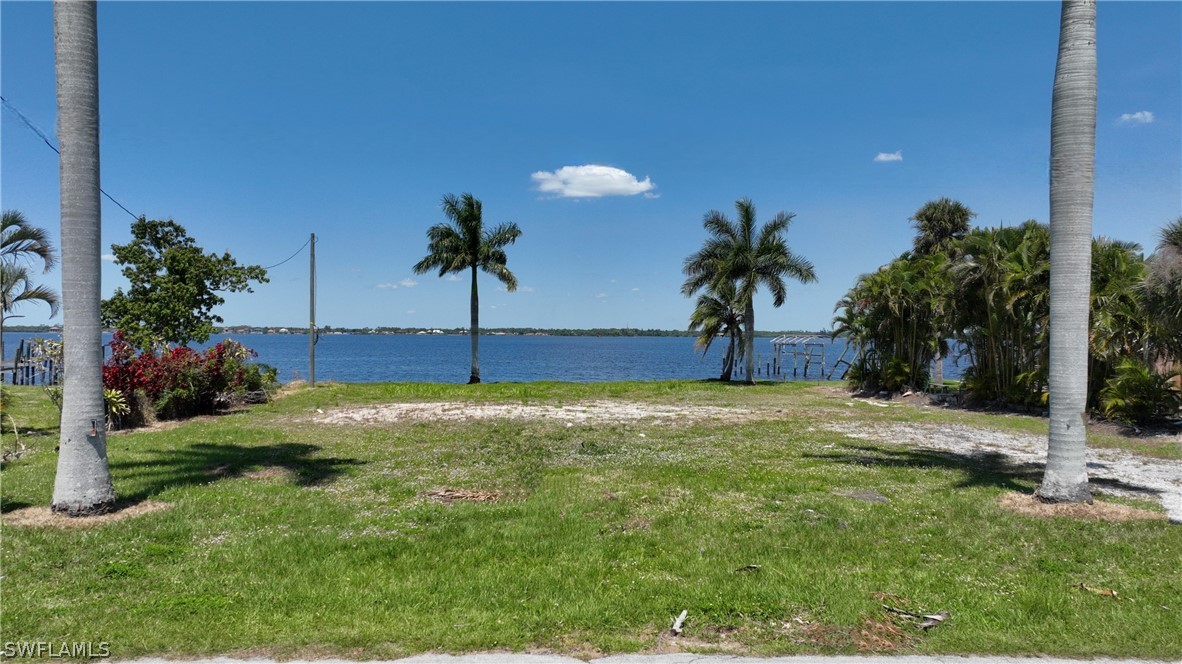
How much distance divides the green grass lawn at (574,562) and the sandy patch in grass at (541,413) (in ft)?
23.0

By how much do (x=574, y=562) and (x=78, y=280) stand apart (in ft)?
23.6

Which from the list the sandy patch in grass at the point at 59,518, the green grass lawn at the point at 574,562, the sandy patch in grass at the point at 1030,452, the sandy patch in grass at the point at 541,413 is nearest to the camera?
the green grass lawn at the point at 574,562

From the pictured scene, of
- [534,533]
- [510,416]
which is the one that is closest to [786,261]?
[510,416]

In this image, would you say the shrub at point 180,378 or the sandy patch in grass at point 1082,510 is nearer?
the sandy patch in grass at point 1082,510

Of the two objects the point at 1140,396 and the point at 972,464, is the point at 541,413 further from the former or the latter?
the point at 1140,396

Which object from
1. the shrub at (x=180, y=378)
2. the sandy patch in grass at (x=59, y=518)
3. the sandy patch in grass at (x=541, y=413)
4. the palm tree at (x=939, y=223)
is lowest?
the sandy patch in grass at (x=541, y=413)

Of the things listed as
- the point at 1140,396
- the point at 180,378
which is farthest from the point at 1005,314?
the point at 180,378

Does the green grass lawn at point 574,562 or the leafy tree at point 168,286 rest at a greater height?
the leafy tree at point 168,286

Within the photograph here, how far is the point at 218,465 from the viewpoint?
460 inches

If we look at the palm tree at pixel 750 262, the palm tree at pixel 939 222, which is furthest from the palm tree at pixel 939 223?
the palm tree at pixel 750 262

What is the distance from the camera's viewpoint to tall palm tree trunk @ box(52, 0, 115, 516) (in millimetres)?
8031

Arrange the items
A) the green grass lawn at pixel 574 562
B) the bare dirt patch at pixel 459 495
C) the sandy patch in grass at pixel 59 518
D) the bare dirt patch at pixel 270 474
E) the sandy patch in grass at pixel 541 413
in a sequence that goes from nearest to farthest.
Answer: the green grass lawn at pixel 574 562, the sandy patch in grass at pixel 59 518, the bare dirt patch at pixel 459 495, the bare dirt patch at pixel 270 474, the sandy patch in grass at pixel 541 413

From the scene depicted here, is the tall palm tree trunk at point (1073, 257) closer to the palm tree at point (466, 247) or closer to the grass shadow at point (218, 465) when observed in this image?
the grass shadow at point (218, 465)

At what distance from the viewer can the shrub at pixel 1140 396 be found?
56.4 feet
